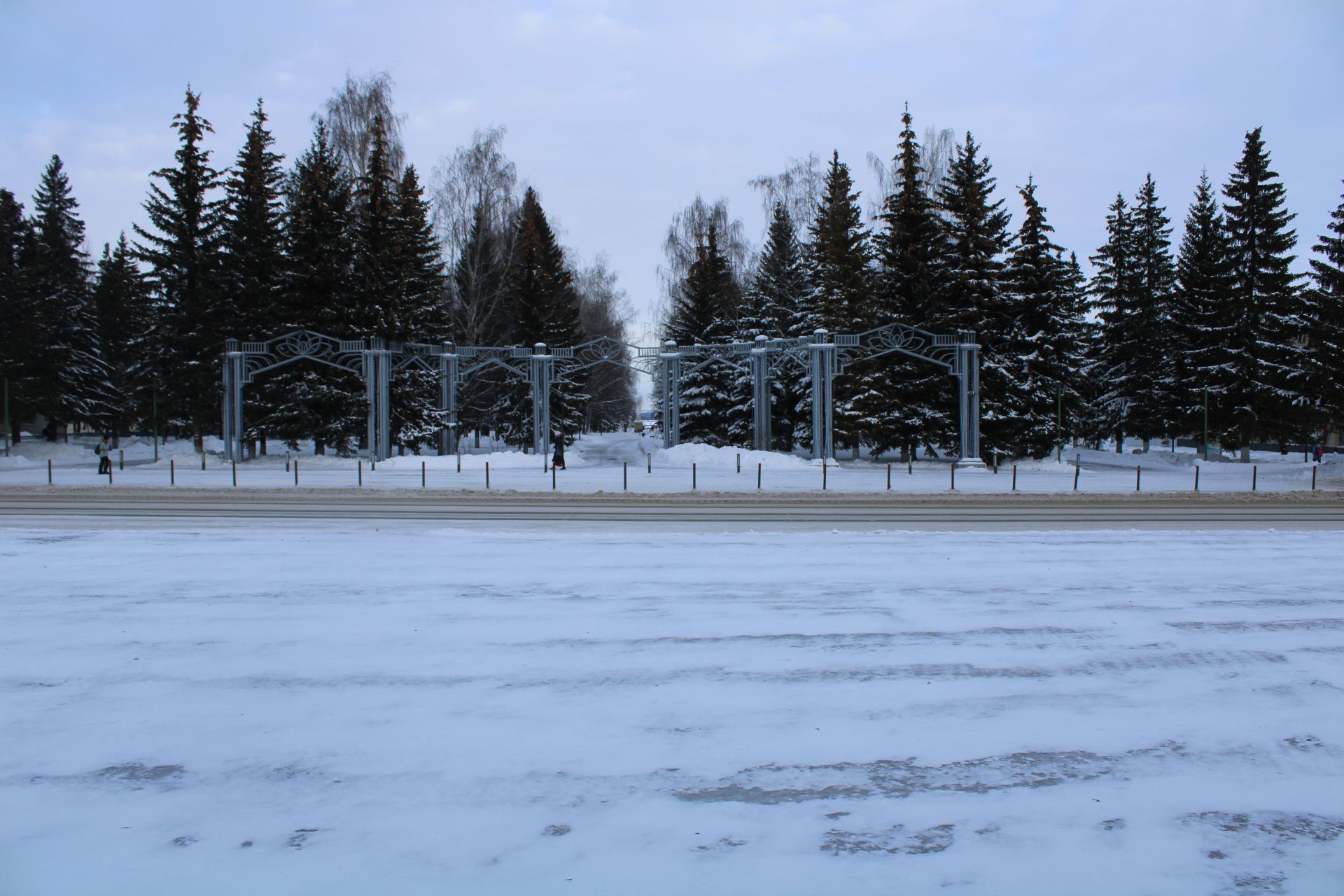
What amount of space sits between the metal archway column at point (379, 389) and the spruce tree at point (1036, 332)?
28601 millimetres

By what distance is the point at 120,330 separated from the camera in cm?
6875

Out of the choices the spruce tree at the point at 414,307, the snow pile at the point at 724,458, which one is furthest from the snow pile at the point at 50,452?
the snow pile at the point at 724,458

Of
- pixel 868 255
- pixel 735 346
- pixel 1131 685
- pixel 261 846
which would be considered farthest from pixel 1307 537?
pixel 868 255


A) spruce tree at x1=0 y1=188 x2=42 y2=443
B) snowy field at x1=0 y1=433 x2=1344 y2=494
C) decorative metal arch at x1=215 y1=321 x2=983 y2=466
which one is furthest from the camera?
spruce tree at x1=0 y1=188 x2=42 y2=443

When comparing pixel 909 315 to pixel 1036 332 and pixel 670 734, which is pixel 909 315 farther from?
pixel 670 734

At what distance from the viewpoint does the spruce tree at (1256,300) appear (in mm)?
44688

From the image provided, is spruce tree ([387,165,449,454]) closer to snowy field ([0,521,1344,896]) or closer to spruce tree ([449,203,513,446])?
spruce tree ([449,203,513,446])

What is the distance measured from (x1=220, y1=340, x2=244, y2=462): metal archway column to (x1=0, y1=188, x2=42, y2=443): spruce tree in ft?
63.3

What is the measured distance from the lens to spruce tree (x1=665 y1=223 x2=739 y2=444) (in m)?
49.9

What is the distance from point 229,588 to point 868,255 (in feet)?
125

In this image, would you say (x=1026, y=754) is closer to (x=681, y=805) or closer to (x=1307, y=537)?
(x=681, y=805)

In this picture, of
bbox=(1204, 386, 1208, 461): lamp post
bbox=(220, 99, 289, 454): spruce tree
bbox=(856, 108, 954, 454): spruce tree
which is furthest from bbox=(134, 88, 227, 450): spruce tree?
bbox=(1204, 386, 1208, 461): lamp post

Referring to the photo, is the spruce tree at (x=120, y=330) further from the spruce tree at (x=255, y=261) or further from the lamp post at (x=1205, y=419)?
the lamp post at (x=1205, y=419)

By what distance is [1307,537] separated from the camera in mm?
13766
